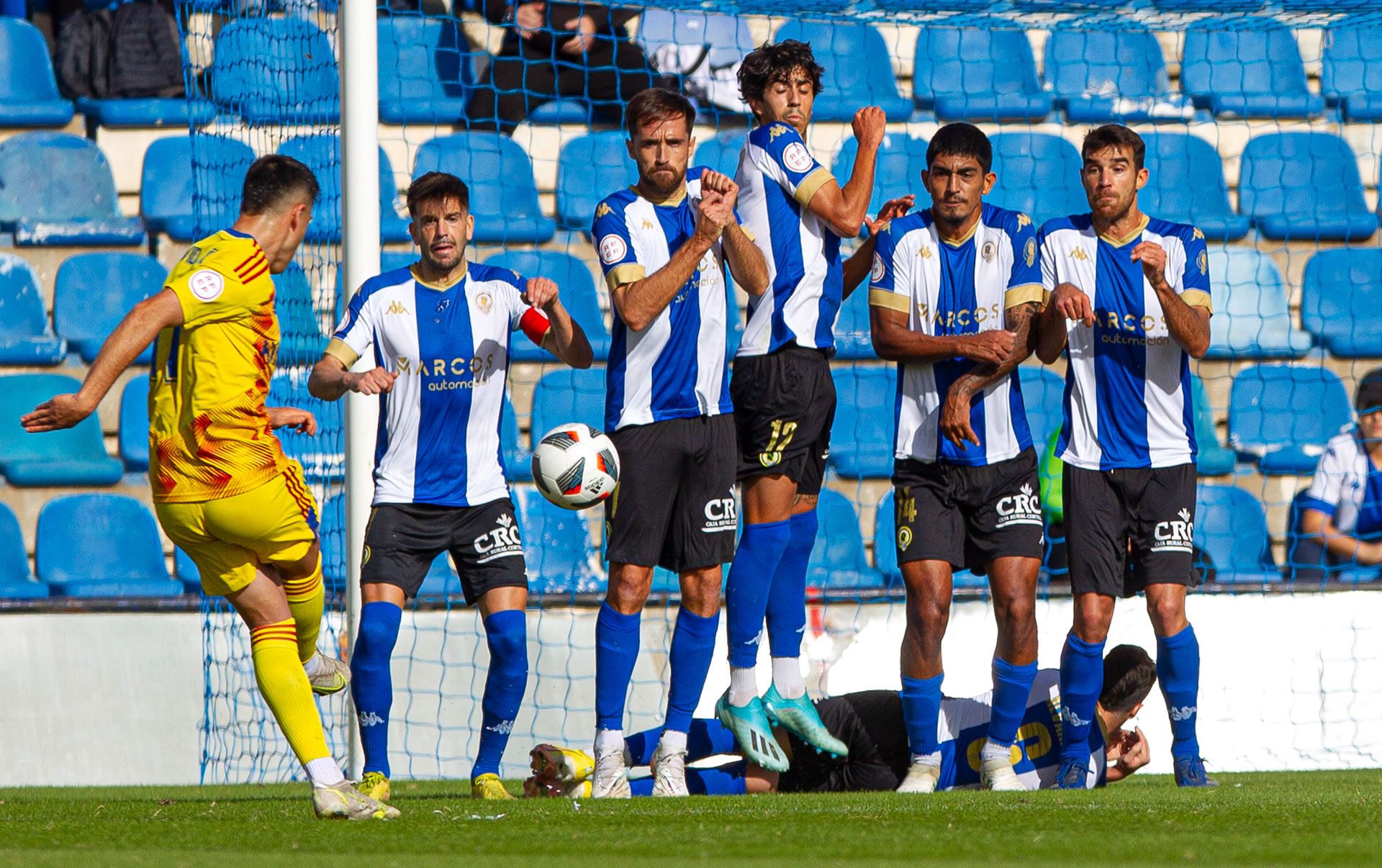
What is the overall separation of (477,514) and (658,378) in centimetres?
72

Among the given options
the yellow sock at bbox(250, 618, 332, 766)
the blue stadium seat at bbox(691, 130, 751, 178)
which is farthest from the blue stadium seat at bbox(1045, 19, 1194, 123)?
the yellow sock at bbox(250, 618, 332, 766)

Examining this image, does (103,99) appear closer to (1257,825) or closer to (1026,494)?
(1026,494)

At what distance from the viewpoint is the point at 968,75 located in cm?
963

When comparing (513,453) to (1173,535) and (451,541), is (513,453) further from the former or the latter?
(1173,535)

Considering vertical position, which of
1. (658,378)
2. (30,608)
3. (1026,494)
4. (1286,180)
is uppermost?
(1286,180)

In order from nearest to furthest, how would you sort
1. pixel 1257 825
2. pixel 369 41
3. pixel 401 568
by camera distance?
pixel 1257 825
pixel 401 568
pixel 369 41

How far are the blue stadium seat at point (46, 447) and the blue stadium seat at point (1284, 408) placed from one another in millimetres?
5770

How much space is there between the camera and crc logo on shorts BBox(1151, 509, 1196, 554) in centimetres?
543

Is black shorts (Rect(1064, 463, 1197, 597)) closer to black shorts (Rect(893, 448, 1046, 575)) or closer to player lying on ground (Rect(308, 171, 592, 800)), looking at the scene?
black shorts (Rect(893, 448, 1046, 575))

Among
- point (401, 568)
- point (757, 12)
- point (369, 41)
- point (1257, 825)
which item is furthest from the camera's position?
point (757, 12)

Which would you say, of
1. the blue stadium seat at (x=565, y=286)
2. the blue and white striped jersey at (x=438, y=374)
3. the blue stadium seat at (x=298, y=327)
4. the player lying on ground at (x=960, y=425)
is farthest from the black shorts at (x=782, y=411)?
the blue stadium seat at (x=565, y=286)

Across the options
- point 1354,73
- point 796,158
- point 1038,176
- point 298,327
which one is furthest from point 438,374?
point 1354,73

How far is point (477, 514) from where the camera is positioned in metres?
5.22

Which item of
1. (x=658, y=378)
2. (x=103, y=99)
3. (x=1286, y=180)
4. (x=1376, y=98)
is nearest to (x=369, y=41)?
(x=658, y=378)
